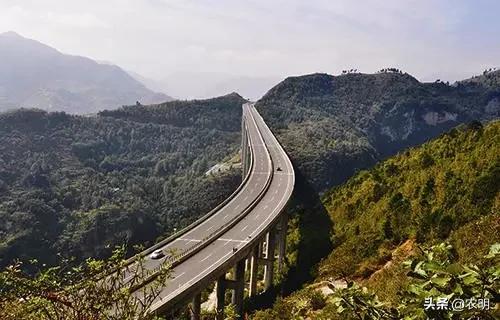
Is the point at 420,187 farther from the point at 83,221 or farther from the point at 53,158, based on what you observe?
the point at 53,158

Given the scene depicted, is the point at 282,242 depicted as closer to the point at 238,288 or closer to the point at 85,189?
the point at 238,288

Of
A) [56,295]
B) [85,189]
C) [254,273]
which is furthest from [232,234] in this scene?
[85,189]

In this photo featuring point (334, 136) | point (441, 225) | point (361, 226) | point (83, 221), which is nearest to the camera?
point (441, 225)

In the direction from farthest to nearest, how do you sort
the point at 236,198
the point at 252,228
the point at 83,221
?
the point at 83,221 < the point at 236,198 < the point at 252,228

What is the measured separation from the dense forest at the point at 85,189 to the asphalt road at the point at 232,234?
2261cm

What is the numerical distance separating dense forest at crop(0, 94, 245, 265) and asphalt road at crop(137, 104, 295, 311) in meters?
22.6

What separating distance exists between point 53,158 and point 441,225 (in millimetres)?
162426

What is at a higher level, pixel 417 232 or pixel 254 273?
pixel 417 232

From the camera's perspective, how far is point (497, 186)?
91.7 ft

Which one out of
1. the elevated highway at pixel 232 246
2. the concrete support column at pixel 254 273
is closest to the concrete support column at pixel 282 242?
the elevated highway at pixel 232 246

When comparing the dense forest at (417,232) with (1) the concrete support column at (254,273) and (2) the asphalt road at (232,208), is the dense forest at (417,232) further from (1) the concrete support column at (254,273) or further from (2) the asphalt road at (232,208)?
(2) the asphalt road at (232,208)

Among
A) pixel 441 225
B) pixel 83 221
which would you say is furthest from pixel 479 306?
pixel 83 221

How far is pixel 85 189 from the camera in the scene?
144125 mm

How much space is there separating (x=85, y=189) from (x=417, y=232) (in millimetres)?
128718
